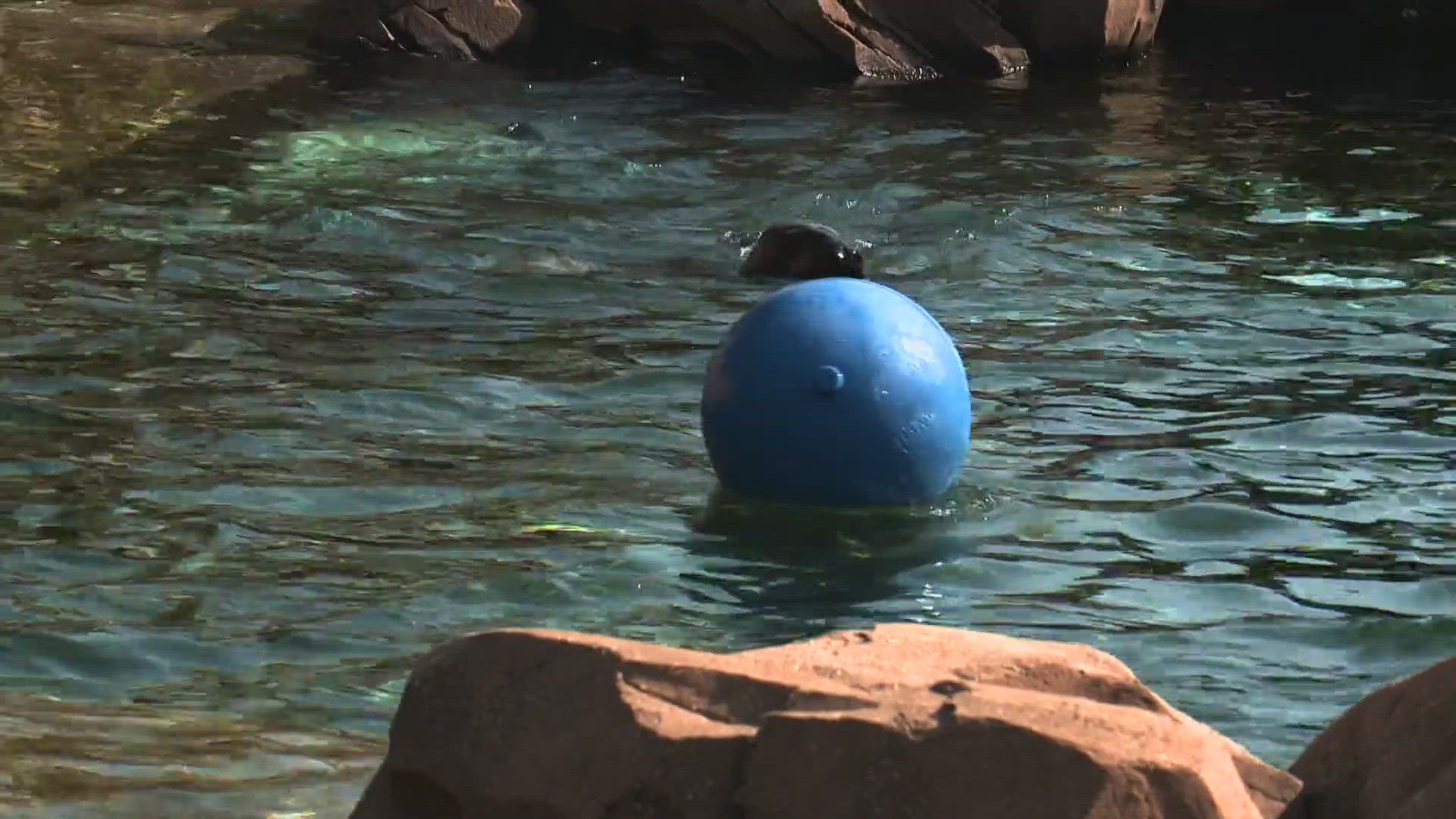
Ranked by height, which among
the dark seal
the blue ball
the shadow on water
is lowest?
the shadow on water

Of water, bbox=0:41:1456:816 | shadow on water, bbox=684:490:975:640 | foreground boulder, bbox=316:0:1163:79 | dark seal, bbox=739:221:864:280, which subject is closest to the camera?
water, bbox=0:41:1456:816

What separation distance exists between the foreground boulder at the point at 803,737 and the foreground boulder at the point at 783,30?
508 inches

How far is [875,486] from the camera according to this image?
664 centimetres

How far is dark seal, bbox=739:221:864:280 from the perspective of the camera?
32.7ft

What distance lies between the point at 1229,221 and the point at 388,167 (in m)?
4.77

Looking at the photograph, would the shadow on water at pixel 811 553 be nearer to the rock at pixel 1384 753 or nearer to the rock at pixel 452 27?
the rock at pixel 1384 753

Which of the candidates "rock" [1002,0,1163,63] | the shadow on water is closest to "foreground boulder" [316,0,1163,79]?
"rock" [1002,0,1163,63]

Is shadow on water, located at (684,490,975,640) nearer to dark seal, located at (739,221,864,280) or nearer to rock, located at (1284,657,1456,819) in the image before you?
rock, located at (1284,657,1456,819)

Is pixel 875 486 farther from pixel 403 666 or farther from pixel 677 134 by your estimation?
pixel 677 134

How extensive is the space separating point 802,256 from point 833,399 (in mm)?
3658

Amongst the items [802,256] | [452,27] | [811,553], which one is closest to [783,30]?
[452,27]

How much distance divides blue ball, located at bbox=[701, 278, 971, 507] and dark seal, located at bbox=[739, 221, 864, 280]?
3252mm

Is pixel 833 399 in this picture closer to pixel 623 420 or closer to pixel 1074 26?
pixel 623 420

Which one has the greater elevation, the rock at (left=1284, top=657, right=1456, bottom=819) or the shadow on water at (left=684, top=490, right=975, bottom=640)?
the rock at (left=1284, top=657, right=1456, bottom=819)
